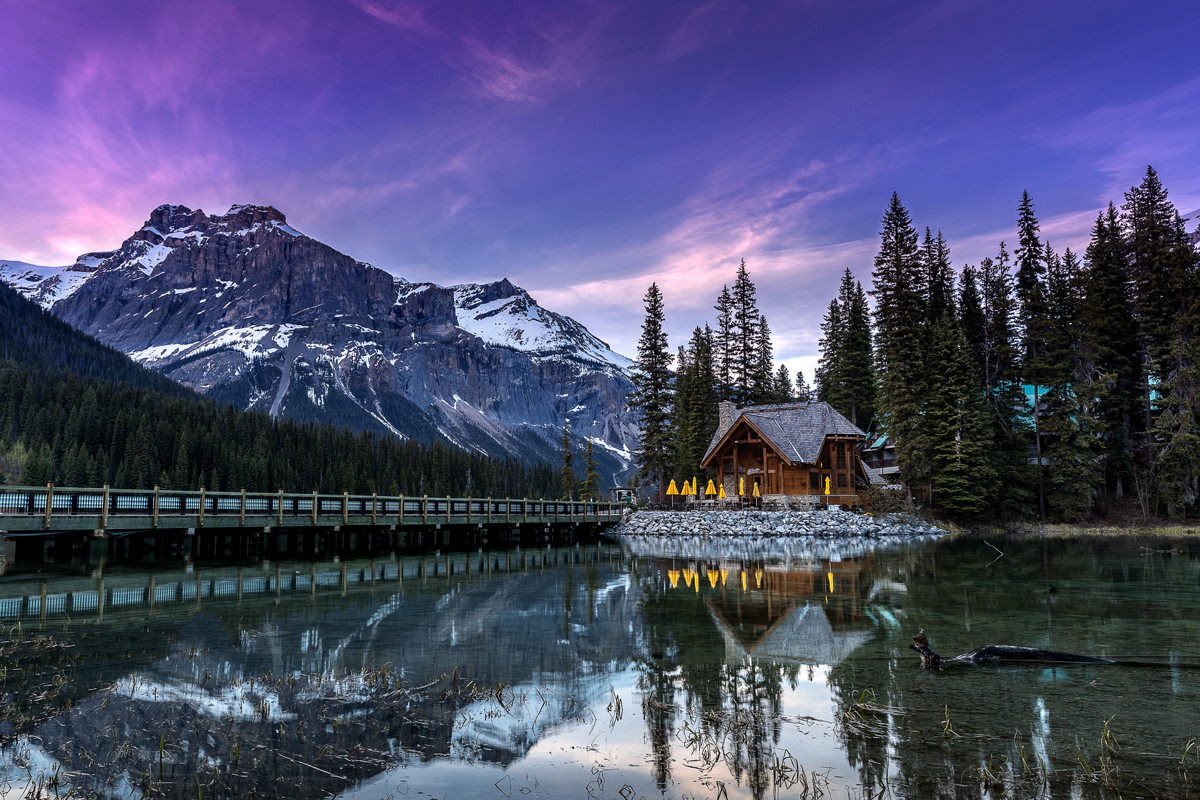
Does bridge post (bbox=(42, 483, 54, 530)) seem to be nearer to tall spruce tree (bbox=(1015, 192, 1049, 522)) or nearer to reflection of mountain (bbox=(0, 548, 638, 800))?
reflection of mountain (bbox=(0, 548, 638, 800))

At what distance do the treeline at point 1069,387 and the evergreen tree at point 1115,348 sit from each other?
0.34ft

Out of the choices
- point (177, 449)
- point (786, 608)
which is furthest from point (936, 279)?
point (177, 449)

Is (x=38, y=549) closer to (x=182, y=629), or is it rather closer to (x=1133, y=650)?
(x=182, y=629)

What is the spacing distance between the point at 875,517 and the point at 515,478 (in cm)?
12172

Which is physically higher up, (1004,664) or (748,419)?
(748,419)

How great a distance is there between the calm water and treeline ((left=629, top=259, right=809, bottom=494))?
1653 inches

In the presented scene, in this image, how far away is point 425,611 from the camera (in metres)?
17.0

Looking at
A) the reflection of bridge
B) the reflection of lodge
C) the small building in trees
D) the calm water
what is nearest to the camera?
the calm water

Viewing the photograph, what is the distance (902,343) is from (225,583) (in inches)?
1933

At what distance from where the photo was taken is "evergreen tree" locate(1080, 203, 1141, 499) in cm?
4906

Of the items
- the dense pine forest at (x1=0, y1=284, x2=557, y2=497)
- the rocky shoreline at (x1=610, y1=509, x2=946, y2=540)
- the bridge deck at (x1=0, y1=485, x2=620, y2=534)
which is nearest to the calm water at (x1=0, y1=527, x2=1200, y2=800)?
the bridge deck at (x1=0, y1=485, x2=620, y2=534)

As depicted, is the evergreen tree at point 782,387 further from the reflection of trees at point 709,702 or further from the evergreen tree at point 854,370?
the reflection of trees at point 709,702

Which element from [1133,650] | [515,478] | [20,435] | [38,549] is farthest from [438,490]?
[1133,650]

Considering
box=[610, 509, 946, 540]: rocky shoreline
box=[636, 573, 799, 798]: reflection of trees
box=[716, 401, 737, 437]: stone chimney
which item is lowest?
box=[610, 509, 946, 540]: rocky shoreline
